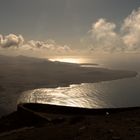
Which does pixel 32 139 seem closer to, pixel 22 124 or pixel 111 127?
pixel 111 127

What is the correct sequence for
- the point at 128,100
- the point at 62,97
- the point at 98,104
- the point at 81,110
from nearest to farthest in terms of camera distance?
the point at 81,110, the point at 98,104, the point at 128,100, the point at 62,97

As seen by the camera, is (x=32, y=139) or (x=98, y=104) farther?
(x=98, y=104)

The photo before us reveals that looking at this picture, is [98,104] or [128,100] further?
[128,100]

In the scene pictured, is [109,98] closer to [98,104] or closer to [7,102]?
[98,104]

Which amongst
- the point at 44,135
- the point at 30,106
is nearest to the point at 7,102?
the point at 30,106

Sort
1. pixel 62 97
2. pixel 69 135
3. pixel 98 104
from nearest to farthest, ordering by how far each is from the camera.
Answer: pixel 69 135 → pixel 98 104 → pixel 62 97

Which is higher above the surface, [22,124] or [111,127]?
[111,127]

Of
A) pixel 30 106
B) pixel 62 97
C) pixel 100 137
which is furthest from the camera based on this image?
pixel 62 97

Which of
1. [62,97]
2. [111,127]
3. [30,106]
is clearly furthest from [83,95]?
[111,127]

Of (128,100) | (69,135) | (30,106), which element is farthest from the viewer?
(128,100)
